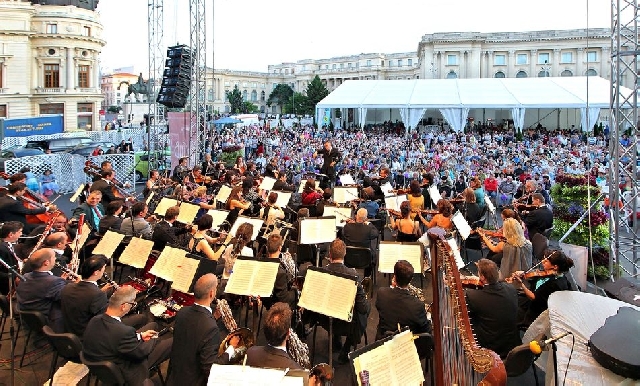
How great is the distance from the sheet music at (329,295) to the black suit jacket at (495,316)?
1332 millimetres

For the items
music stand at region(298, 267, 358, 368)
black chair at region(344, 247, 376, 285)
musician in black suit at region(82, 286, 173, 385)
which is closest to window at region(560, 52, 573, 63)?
black chair at region(344, 247, 376, 285)

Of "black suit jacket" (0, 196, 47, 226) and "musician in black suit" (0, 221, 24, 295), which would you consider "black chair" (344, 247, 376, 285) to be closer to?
"musician in black suit" (0, 221, 24, 295)

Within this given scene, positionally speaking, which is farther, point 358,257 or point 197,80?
point 197,80

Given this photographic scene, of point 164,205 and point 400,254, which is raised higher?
point 164,205

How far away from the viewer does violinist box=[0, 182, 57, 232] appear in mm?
8109

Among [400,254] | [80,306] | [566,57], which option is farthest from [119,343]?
[566,57]

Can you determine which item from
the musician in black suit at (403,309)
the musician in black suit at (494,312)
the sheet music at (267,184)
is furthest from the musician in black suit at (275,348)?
the sheet music at (267,184)

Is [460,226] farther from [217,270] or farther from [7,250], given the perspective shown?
[7,250]

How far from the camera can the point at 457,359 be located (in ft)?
9.81

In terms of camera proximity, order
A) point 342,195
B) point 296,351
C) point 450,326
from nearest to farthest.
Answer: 1. point 450,326
2. point 296,351
3. point 342,195

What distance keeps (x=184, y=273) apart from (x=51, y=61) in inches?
1911

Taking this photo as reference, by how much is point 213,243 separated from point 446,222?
12.7ft

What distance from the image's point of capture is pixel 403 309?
463 cm

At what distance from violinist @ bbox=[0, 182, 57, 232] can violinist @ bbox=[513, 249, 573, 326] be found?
26.4 feet
